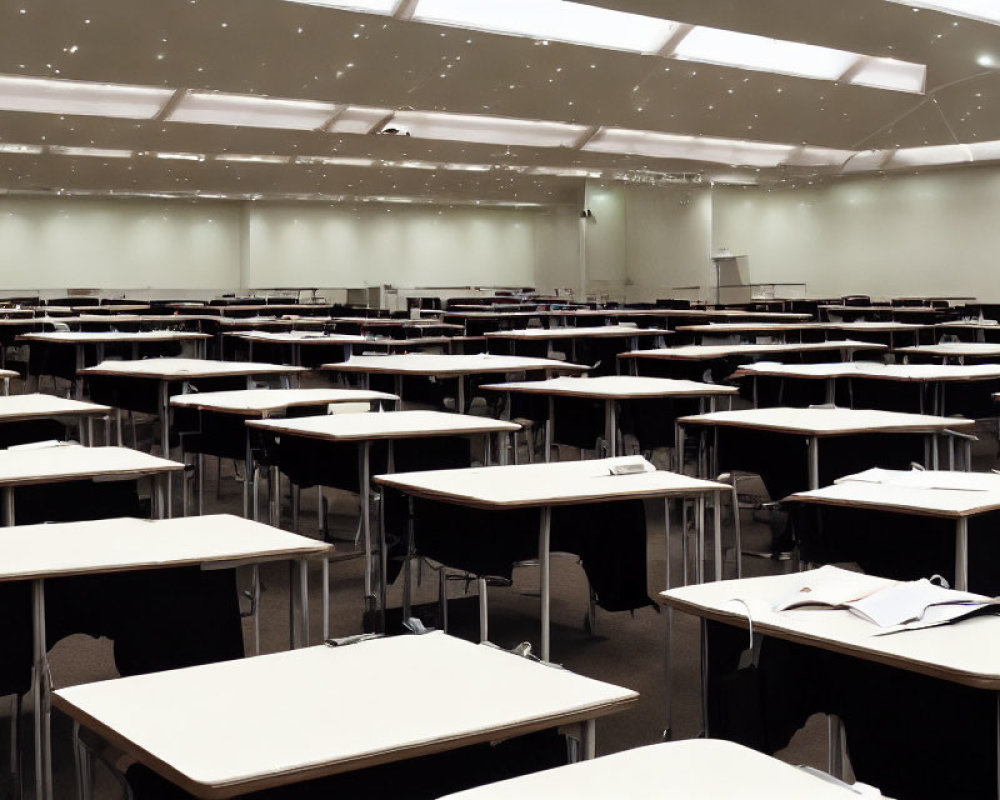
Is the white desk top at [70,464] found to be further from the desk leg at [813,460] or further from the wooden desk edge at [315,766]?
the desk leg at [813,460]

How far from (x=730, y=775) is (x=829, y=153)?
26.2m

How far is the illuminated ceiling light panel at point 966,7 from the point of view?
14.5 m

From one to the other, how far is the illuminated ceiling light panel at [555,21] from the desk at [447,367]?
25.3ft

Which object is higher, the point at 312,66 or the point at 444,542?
the point at 312,66

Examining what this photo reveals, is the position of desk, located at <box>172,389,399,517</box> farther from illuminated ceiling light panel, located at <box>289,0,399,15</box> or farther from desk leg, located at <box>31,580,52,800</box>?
illuminated ceiling light panel, located at <box>289,0,399,15</box>

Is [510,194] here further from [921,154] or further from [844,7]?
[844,7]

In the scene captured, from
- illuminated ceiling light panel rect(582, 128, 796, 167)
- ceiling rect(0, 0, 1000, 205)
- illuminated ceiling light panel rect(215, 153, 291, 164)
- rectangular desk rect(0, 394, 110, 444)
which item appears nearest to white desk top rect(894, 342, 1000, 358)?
rectangular desk rect(0, 394, 110, 444)

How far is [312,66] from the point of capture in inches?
652

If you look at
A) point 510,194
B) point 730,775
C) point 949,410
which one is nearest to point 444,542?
point 730,775

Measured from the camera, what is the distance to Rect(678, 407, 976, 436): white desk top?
202 inches

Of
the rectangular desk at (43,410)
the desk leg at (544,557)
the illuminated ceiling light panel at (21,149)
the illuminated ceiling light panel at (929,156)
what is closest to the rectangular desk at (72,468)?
the rectangular desk at (43,410)

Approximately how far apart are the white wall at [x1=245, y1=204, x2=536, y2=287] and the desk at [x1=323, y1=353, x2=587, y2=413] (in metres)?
22.1

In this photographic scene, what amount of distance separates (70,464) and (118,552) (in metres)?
1.43

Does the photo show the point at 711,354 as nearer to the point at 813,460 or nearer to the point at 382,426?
the point at 813,460
